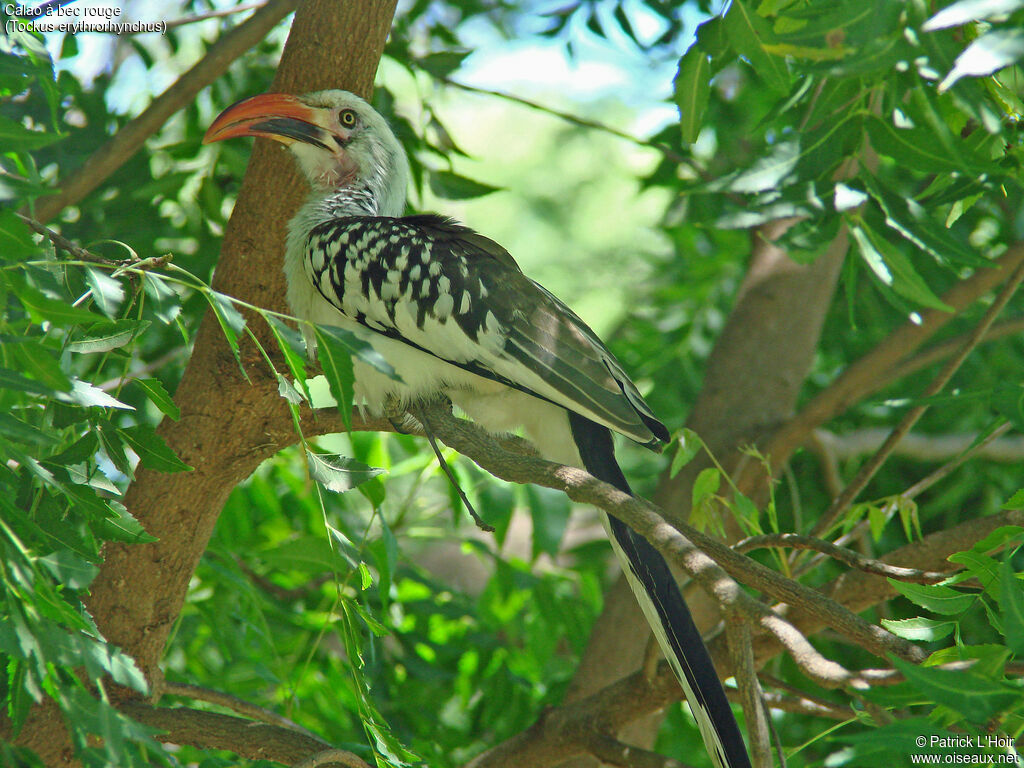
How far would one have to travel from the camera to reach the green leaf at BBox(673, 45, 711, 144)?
1.72 meters

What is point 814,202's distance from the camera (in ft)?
5.44

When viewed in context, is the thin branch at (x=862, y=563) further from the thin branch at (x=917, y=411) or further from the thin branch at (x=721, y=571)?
the thin branch at (x=917, y=411)

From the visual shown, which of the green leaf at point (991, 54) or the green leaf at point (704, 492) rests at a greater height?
the green leaf at point (991, 54)

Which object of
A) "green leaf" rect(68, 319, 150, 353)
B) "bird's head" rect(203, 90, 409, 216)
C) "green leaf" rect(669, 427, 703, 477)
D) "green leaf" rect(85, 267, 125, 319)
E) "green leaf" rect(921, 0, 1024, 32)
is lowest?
"green leaf" rect(669, 427, 703, 477)

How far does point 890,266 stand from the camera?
1.63m

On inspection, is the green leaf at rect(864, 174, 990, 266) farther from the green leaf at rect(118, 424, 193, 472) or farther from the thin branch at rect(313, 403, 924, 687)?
the green leaf at rect(118, 424, 193, 472)

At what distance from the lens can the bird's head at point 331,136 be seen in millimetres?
2572

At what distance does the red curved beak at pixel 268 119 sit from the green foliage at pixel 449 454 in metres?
0.32

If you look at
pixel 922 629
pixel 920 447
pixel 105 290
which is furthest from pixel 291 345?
pixel 920 447

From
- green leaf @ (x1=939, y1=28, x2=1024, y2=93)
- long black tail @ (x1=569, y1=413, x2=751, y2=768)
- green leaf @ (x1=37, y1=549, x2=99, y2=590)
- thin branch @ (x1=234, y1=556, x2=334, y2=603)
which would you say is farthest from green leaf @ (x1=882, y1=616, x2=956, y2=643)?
thin branch @ (x1=234, y1=556, x2=334, y2=603)

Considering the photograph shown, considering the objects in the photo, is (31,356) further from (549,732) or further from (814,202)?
(549,732)

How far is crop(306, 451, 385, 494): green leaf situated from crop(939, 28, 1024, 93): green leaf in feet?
3.65

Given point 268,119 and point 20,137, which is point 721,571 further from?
point 268,119

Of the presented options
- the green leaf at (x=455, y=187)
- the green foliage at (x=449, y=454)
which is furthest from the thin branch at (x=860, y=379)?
the green leaf at (x=455, y=187)
